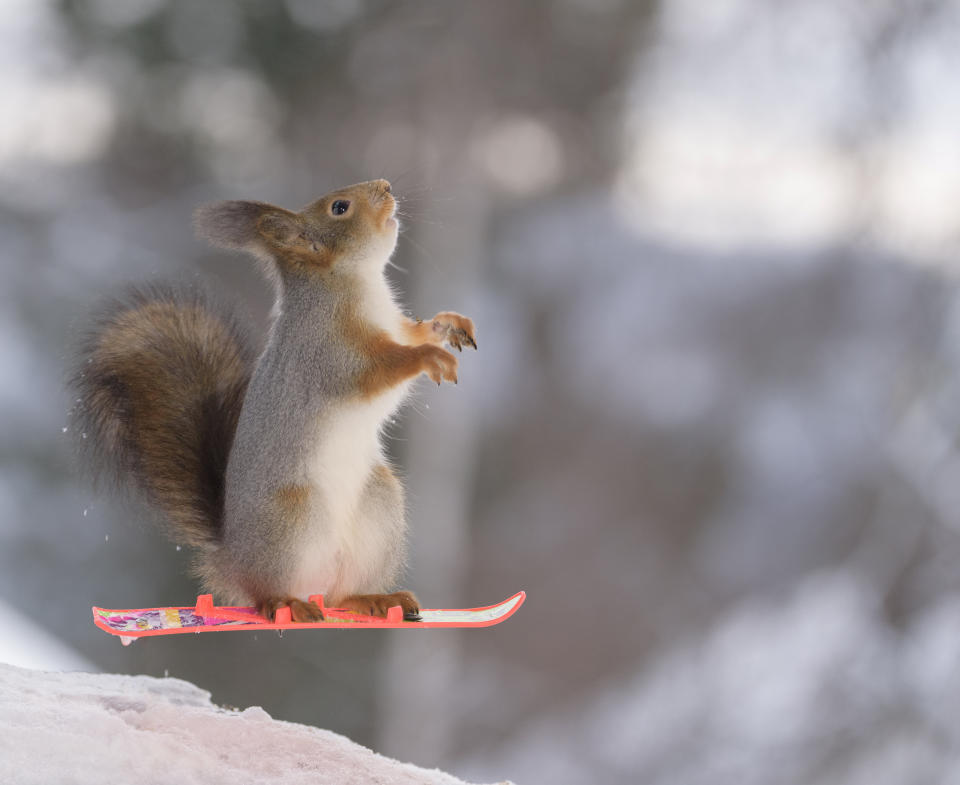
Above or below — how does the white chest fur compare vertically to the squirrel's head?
below

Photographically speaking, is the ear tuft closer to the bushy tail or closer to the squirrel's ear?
the squirrel's ear

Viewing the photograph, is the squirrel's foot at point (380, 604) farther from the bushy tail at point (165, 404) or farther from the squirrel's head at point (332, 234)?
the squirrel's head at point (332, 234)

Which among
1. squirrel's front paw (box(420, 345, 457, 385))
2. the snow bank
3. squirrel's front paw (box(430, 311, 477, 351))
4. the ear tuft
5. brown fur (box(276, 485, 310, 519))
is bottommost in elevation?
the snow bank

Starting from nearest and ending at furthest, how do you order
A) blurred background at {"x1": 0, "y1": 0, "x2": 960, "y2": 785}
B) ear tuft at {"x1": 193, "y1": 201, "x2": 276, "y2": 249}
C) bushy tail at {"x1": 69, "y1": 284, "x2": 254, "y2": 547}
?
ear tuft at {"x1": 193, "y1": 201, "x2": 276, "y2": 249} → bushy tail at {"x1": 69, "y1": 284, "x2": 254, "y2": 547} → blurred background at {"x1": 0, "y1": 0, "x2": 960, "y2": 785}

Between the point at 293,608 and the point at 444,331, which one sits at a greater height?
the point at 444,331

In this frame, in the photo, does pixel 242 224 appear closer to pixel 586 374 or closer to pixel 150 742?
pixel 150 742

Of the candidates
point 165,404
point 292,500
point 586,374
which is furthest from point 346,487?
point 586,374

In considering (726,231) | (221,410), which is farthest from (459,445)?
(221,410)

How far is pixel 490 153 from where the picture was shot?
2.16 m

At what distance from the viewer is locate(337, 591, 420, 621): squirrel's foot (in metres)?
0.73

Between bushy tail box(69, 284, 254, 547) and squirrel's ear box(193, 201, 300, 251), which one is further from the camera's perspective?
bushy tail box(69, 284, 254, 547)

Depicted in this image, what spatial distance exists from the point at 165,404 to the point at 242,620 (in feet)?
0.64

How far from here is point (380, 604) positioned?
735 millimetres

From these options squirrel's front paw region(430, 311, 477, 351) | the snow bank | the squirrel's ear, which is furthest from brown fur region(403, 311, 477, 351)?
the snow bank
